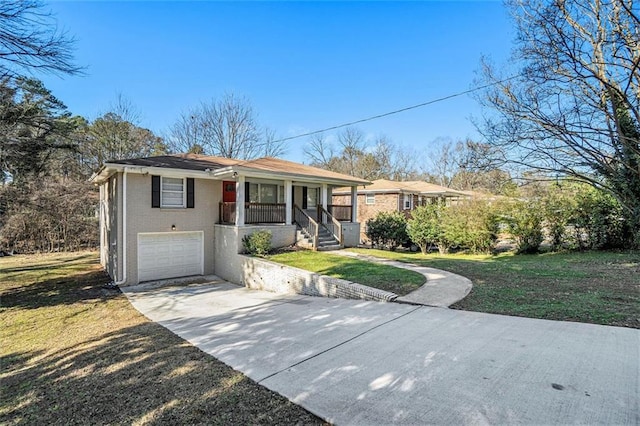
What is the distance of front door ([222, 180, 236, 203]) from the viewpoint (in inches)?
548

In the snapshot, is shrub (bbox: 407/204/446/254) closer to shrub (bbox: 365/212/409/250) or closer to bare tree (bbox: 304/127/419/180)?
shrub (bbox: 365/212/409/250)

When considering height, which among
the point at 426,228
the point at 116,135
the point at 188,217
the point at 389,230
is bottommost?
the point at 389,230

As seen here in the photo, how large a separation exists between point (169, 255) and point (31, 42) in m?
7.66

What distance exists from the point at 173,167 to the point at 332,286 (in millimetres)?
7840

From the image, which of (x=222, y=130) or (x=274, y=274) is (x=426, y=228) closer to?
(x=274, y=274)

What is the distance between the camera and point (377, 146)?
41656 mm

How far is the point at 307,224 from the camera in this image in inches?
571

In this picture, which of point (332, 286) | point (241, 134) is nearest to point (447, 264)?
point (332, 286)

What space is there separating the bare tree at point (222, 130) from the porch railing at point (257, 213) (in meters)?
16.3

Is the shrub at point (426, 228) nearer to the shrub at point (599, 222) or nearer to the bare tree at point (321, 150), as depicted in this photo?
the shrub at point (599, 222)

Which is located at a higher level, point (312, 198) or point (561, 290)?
point (312, 198)

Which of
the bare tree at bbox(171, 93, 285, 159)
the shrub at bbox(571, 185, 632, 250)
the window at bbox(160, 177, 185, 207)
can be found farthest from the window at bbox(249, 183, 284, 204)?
the bare tree at bbox(171, 93, 285, 159)

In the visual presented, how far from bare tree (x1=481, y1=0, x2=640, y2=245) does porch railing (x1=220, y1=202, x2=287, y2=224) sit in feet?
28.7

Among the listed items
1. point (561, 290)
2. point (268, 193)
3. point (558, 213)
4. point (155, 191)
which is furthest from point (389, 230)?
point (155, 191)
